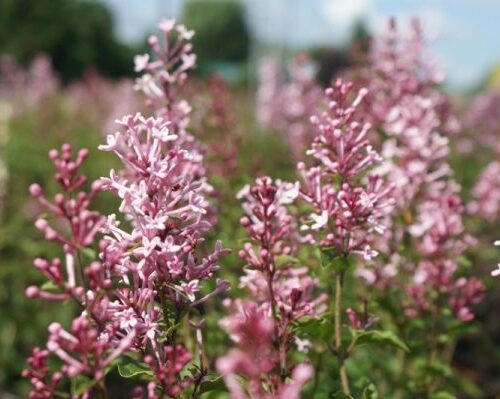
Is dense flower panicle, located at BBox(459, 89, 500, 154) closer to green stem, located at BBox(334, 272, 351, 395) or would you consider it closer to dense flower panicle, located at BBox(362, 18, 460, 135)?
dense flower panicle, located at BBox(362, 18, 460, 135)

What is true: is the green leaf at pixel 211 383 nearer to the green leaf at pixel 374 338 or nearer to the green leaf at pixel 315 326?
the green leaf at pixel 315 326

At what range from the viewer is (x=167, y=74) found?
3297 millimetres

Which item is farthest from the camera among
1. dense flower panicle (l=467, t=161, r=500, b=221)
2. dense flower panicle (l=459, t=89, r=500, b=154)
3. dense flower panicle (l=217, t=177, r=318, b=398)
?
dense flower panicle (l=459, t=89, r=500, b=154)

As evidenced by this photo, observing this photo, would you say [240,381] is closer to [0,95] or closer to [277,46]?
[0,95]

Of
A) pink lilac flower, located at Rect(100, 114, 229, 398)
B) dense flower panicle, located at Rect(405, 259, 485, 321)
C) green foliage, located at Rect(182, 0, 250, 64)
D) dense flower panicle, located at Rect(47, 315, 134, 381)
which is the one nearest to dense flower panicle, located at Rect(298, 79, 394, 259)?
pink lilac flower, located at Rect(100, 114, 229, 398)

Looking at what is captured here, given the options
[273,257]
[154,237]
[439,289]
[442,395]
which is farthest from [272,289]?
[439,289]

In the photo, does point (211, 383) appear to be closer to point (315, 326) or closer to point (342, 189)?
point (315, 326)

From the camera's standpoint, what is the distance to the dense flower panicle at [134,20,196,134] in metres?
3.22

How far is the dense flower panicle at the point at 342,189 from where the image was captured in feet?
8.43

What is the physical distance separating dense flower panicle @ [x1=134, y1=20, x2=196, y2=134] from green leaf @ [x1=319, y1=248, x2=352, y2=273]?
94cm

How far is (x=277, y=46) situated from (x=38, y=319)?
64.3 feet

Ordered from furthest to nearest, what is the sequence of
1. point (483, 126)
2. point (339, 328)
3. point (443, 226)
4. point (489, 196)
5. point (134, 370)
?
1. point (483, 126)
2. point (489, 196)
3. point (443, 226)
4. point (339, 328)
5. point (134, 370)

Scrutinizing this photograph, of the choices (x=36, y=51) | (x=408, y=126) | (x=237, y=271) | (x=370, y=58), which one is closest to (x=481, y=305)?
(x=237, y=271)

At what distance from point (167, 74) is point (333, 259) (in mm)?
1226
